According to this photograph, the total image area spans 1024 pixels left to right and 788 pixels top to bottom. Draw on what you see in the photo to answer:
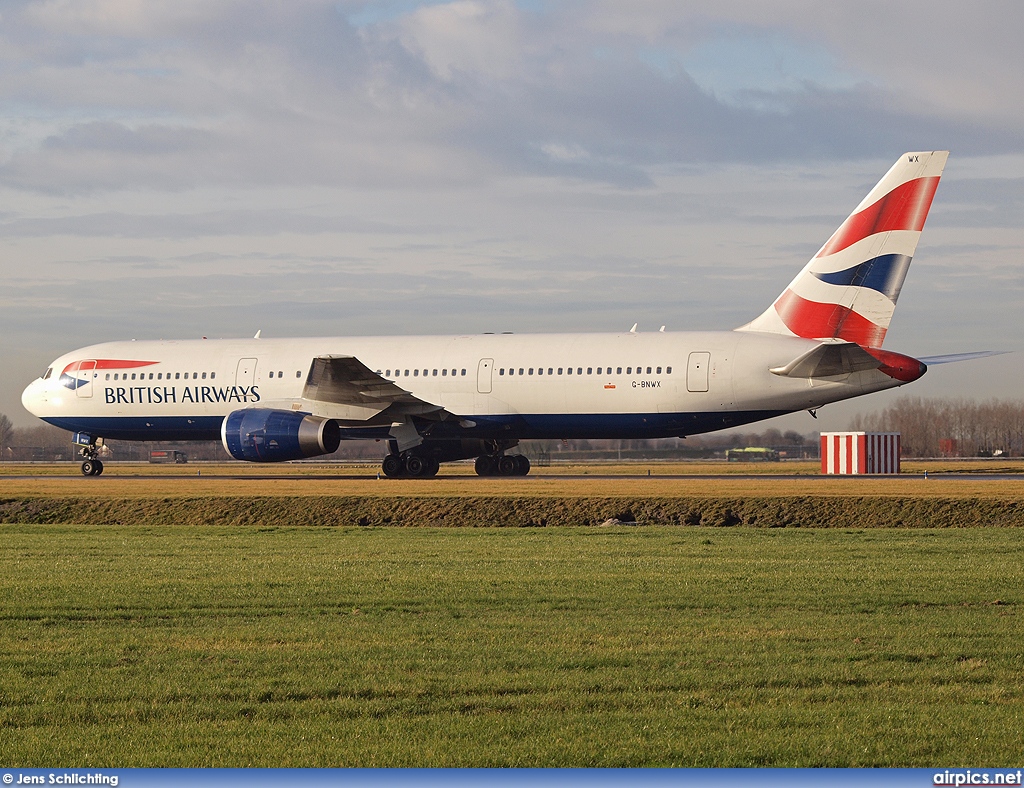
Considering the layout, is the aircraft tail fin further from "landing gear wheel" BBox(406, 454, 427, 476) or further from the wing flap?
"landing gear wheel" BBox(406, 454, 427, 476)

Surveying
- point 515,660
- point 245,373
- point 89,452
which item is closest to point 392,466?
point 245,373

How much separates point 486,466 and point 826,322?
428 inches

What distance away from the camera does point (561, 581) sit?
12734 millimetres

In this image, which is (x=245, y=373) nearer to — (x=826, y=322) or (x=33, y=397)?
(x=33, y=397)

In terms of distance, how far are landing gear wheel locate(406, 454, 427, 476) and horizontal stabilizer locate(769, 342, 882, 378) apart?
10.1m

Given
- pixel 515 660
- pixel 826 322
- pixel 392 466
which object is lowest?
pixel 515 660

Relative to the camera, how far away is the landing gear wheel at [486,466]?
3562 cm

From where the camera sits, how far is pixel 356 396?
108ft

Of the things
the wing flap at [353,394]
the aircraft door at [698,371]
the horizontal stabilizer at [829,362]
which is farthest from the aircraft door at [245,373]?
the horizontal stabilizer at [829,362]

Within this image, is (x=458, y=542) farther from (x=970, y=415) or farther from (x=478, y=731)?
(x=970, y=415)

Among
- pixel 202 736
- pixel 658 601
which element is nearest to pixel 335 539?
pixel 658 601

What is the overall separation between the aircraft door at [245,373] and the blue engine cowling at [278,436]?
10.9 feet

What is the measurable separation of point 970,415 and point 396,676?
483 feet

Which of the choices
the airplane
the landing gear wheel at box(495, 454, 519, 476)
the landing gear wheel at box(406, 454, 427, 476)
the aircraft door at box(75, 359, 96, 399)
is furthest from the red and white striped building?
the aircraft door at box(75, 359, 96, 399)
